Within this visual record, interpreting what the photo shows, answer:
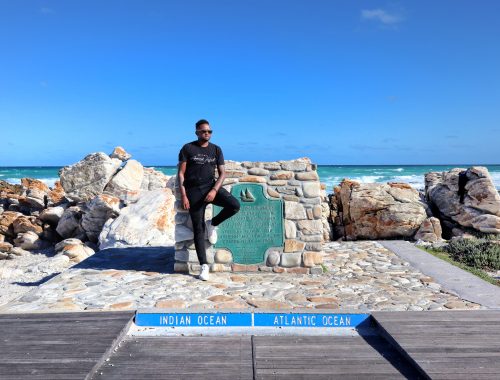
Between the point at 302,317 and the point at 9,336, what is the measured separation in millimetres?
3087

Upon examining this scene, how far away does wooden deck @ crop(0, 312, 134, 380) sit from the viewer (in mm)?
3520

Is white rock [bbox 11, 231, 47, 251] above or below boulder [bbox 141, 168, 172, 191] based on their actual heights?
below

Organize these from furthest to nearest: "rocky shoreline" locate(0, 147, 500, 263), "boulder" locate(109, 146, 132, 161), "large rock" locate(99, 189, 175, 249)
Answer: "boulder" locate(109, 146, 132, 161), "rocky shoreline" locate(0, 147, 500, 263), "large rock" locate(99, 189, 175, 249)

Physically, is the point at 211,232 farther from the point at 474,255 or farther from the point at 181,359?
the point at 474,255

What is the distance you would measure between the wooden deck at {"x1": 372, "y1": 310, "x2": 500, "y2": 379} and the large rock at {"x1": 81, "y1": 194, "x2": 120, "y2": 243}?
9062 millimetres

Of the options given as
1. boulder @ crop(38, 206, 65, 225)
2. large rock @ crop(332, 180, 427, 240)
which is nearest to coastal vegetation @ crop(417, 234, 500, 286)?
large rock @ crop(332, 180, 427, 240)

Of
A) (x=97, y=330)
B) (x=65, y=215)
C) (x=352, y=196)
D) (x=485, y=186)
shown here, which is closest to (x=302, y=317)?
(x=97, y=330)

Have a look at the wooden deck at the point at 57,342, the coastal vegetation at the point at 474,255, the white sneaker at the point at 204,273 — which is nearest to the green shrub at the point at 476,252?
the coastal vegetation at the point at 474,255

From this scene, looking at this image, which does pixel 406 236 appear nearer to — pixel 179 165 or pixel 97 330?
pixel 179 165

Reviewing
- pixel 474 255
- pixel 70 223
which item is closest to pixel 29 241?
pixel 70 223

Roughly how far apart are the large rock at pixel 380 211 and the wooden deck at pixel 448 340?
21.8ft

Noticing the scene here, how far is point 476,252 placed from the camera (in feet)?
28.4

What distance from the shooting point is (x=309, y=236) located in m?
6.92

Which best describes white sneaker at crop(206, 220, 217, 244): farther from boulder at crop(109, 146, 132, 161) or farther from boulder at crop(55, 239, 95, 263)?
boulder at crop(109, 146, 132, 161)
